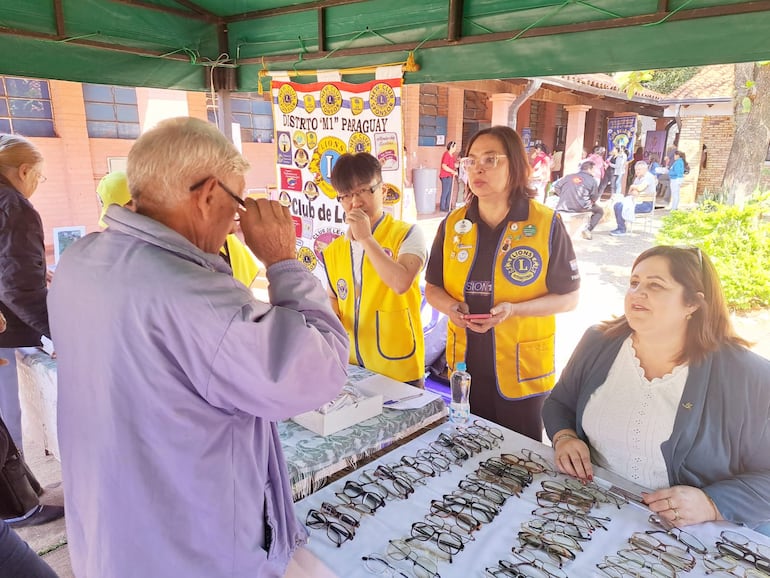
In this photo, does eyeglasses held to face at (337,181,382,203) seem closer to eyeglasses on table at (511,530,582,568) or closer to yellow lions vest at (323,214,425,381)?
yellow lions vest at (323,214,425,381)

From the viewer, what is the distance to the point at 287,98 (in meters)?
3.51

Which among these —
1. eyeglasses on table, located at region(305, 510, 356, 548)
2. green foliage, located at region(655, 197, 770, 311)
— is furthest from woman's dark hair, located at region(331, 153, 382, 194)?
green foliage, located at region(655, 197, 770, 311)

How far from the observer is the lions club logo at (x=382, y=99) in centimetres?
292

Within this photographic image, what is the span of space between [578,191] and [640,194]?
9.60 feet

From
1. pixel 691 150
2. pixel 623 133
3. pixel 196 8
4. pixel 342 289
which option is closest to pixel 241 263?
pixel 342 289

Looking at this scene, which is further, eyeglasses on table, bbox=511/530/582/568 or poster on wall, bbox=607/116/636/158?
poster on wall, bbox=607/116/636/158

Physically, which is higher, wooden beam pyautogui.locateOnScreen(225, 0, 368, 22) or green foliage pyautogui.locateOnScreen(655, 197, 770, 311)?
wooden beam pyautogui.locateOnScreen(225, 0, 368, 22)

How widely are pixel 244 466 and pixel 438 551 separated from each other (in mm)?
492

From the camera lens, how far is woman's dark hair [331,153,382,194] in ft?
7.27

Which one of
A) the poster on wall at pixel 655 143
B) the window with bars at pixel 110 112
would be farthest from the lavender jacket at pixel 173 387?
→ the poster on wall at pixel 655 143

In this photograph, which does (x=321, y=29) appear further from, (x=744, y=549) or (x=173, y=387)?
(x=744, y=549)

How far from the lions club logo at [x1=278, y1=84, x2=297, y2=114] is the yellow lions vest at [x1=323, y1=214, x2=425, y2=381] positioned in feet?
5.21

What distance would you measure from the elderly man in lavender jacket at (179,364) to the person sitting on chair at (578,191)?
9178 millimetres

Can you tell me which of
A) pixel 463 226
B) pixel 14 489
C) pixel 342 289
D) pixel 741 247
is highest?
pixel 463 226
